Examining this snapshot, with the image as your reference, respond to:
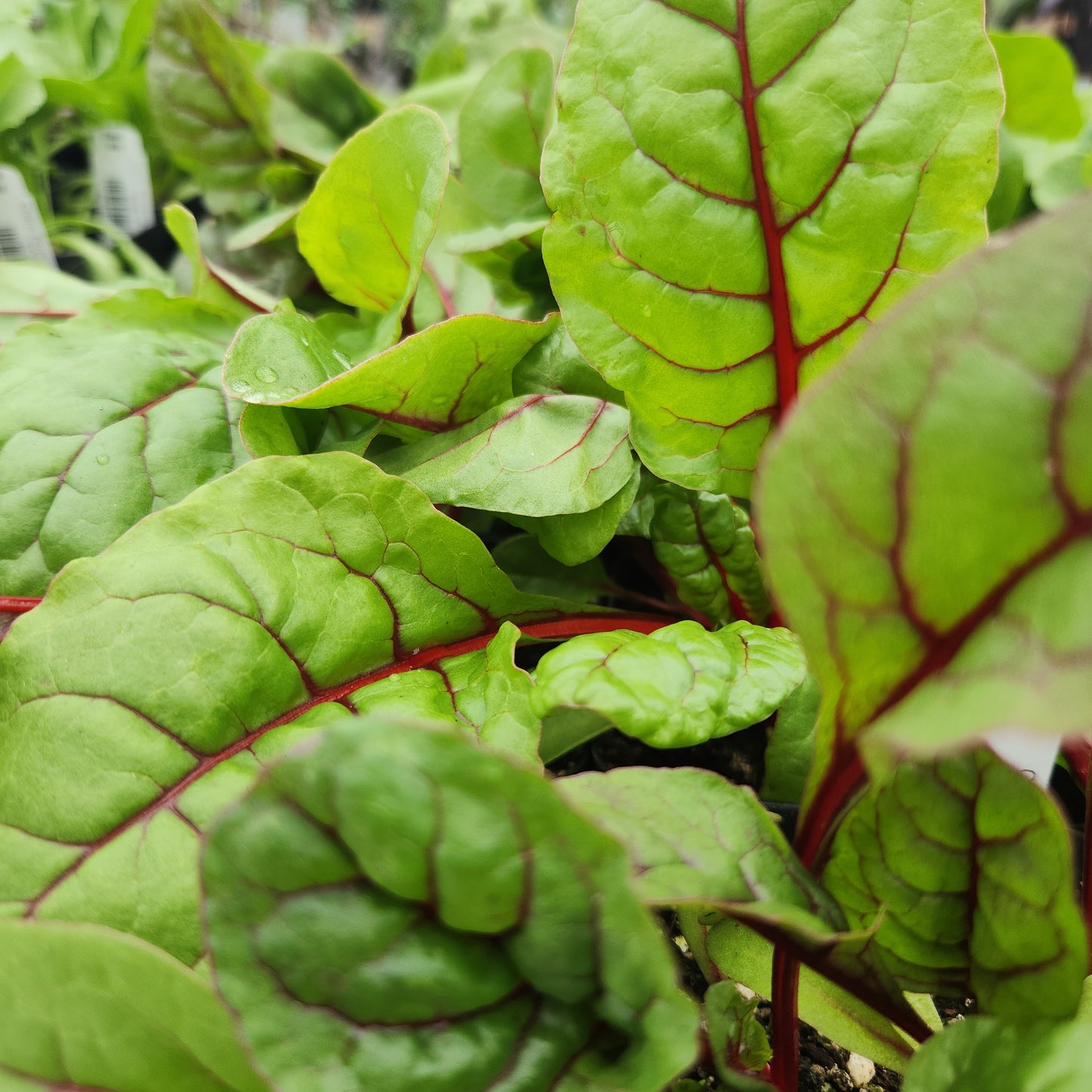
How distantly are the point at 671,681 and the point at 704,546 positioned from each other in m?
0.24

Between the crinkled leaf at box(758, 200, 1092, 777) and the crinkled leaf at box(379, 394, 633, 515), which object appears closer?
the crinkled leaf at box(758, 200, 1092, 777)

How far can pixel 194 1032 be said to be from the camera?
315 mm

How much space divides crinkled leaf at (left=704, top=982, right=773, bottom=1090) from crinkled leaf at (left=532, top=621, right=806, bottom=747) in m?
0.11

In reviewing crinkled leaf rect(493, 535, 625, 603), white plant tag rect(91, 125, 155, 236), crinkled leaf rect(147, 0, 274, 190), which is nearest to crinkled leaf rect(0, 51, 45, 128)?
white plant tag rect(91, 125, 155, 236)

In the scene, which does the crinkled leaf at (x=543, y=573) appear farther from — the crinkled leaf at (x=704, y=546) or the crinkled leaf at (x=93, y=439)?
the crinkled leaf at (x=93, y=439)

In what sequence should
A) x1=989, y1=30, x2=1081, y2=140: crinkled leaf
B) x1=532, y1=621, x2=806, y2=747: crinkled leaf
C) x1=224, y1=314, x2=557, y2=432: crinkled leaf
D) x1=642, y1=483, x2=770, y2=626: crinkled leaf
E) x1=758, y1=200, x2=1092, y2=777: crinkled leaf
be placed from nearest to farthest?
1. x1=758, y1=200, x2=1092, y2=777: crinkled leaf
2. x1=532, y1=621, x2=806, y2=747: crinkled leaf
3. x1=224, y1=314, x2=557, y2=432: crinkled leaf
4. x1=642, y1=483, x2=770, y2=626: crinkled leaf
5. x1=989, y1=30, x2=1081, y2=140: crinkled leaf

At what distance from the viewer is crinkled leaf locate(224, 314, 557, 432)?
1.63 feet

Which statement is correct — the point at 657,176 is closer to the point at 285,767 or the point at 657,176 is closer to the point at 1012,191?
the point at 285,767

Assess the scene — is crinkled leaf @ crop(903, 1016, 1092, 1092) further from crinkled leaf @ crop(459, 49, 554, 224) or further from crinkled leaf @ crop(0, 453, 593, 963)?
crinkled leaf @ crop(459, 49, 554, 224)

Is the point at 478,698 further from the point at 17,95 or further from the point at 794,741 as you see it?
the point at 17,95

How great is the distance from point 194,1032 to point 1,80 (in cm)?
131

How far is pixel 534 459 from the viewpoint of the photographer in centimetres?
53

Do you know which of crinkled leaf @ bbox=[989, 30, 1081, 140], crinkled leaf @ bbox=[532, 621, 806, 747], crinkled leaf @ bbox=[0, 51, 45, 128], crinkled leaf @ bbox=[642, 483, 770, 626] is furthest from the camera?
crinkled leaf @ bbox=[0, 51, 45, 128]

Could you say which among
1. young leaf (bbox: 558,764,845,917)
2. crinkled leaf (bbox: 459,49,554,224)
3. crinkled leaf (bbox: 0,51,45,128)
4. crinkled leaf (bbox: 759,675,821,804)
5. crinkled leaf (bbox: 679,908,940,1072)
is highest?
crinkled leaf (bbox: 0,51,45,128)
